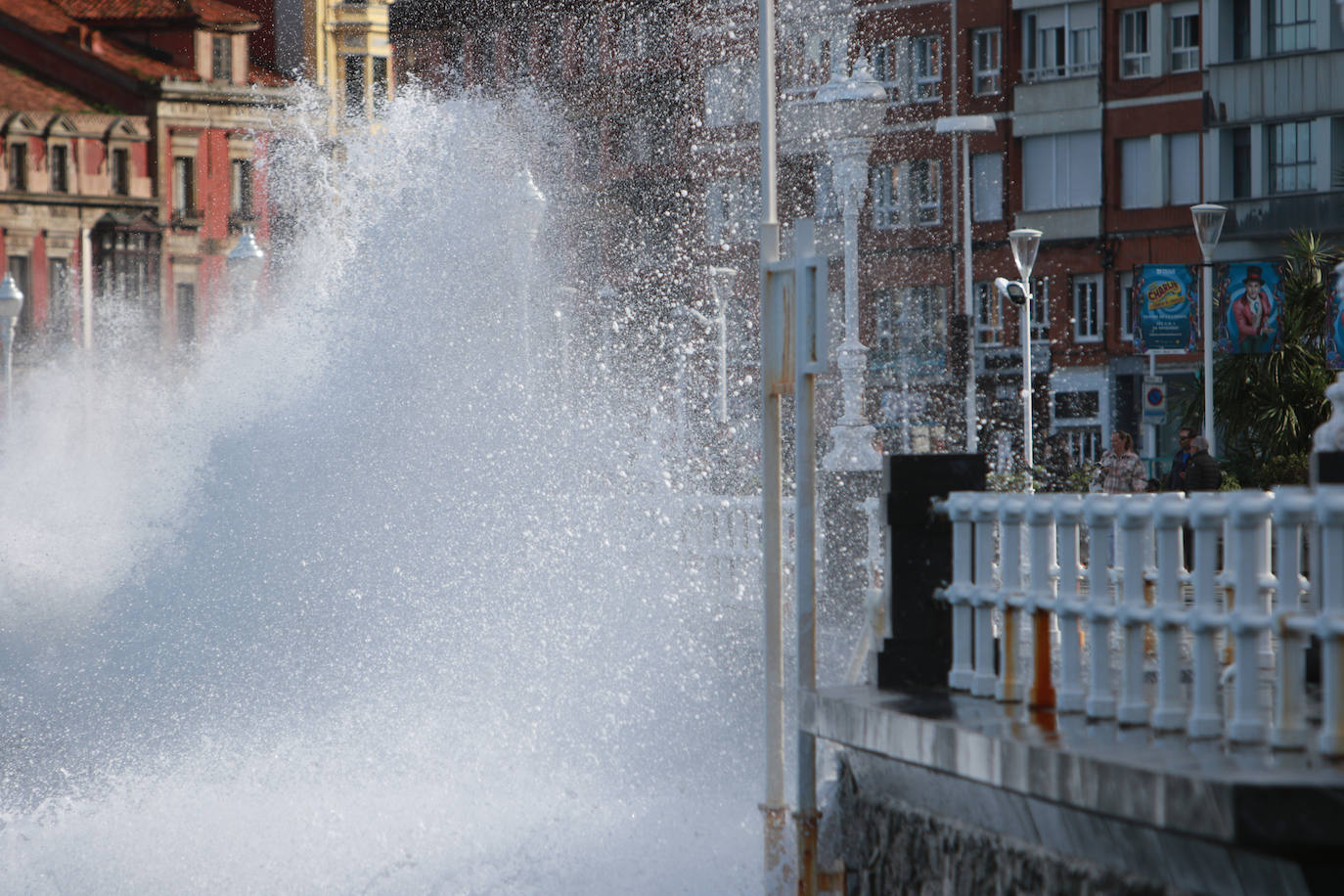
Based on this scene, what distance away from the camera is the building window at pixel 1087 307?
43094mm

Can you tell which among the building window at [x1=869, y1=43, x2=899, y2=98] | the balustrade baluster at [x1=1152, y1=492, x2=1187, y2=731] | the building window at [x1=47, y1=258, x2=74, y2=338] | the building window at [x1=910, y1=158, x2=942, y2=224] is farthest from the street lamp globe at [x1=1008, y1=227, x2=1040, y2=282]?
the building window at [x1=47, y1=258, x2=74, y2=338]

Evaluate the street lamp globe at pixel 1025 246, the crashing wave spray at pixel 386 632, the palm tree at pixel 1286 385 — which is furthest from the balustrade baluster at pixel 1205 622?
the street lamp globe at pixel 1025 246

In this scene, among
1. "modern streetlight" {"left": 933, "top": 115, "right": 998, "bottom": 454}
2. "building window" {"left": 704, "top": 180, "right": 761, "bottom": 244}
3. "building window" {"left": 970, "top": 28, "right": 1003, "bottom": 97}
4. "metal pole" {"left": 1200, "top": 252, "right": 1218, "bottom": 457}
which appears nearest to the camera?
"modern streetlight" {"left": 933, "top": 115, "right": 998, "bottom": 454}

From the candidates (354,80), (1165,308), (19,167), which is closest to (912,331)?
(1165,308)

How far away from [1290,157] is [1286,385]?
49.9ft

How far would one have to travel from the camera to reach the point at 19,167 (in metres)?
50.9

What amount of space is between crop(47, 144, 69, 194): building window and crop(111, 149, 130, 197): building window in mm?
1290

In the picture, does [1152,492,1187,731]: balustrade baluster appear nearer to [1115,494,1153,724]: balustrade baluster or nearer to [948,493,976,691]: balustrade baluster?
[1115,494,1153,724]: balustrade baluster

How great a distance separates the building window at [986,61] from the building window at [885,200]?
9.76ft

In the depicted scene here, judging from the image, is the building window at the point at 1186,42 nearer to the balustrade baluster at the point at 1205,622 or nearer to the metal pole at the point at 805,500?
the metal pole at the point at 805,500

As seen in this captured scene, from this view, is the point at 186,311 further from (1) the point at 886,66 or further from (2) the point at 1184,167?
(2) the point at 1184,167

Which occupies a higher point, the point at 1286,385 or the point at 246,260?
the point at 246,260

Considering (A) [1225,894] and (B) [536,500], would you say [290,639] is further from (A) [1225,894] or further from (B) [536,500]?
(A) [1225,894]

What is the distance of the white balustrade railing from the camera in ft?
17.0
